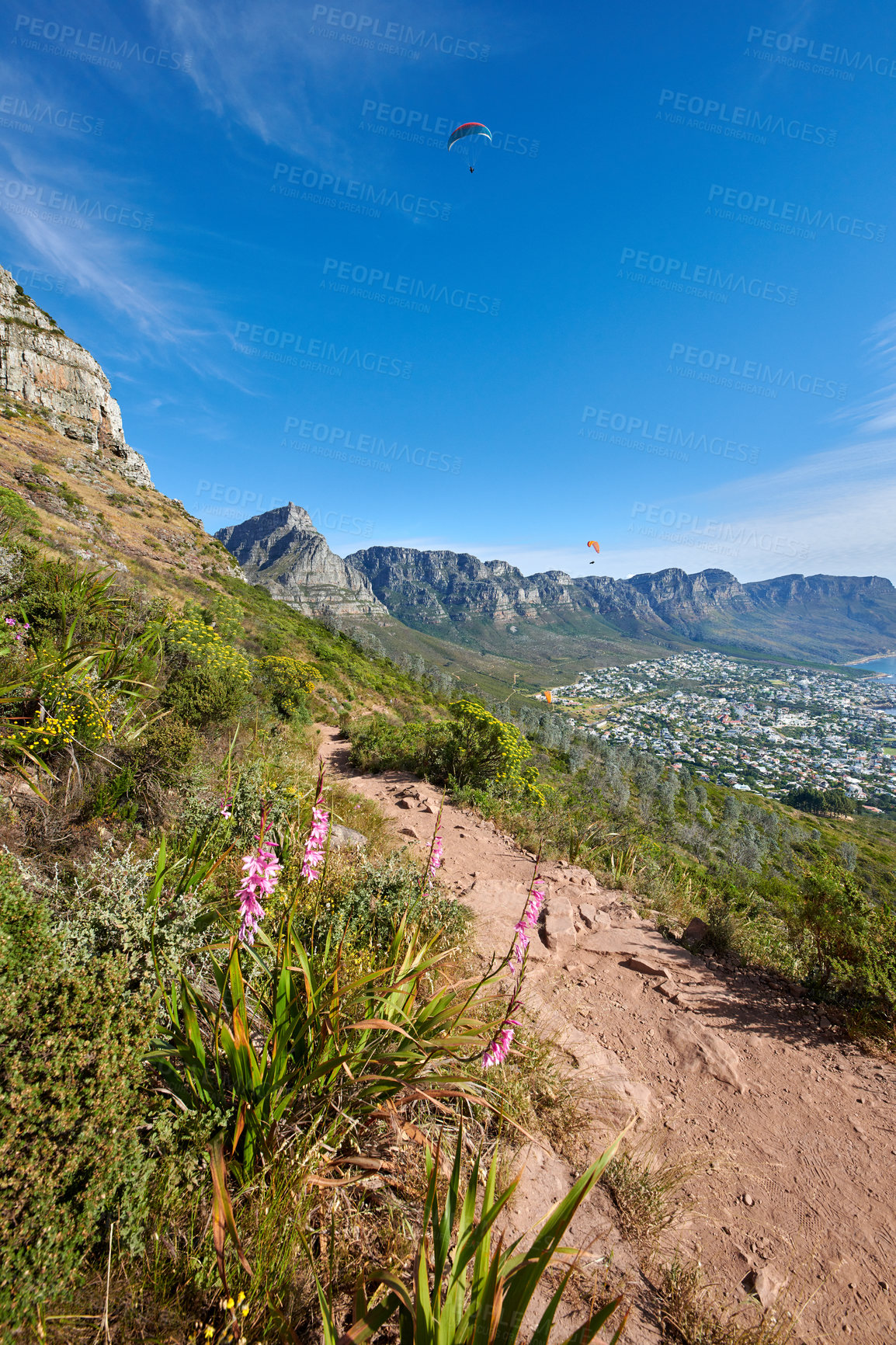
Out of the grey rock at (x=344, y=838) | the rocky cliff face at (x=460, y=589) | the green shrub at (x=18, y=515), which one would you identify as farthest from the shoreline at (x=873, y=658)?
the green shrub at (x=18, y=515)

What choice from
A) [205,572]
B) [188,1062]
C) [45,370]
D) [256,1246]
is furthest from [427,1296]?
[45,370]

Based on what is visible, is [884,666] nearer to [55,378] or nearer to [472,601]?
[472,601]

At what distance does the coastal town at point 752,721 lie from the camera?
6225cm

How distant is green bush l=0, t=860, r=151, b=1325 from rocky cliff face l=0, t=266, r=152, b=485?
41240 mm

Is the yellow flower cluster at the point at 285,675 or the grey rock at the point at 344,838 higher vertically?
the yellow flower cluster at the point at 285,675

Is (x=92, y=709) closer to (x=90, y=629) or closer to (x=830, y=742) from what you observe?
(x=90, y=629)

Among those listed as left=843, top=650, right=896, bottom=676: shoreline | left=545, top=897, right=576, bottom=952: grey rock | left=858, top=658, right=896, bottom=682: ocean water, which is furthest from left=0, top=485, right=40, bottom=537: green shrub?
left=843, top=650, right=896, bottom=676: shoreline

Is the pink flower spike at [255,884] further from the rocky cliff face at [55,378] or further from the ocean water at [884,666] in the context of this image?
the ocean water at [884,666]

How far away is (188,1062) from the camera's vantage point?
190 cm

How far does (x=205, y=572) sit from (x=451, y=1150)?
30406 mm

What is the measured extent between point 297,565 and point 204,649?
109033mm

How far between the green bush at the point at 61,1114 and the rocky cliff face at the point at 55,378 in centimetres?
4124

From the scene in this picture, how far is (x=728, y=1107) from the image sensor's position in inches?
127

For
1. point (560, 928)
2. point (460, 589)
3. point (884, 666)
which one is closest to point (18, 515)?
point (560, 928)
